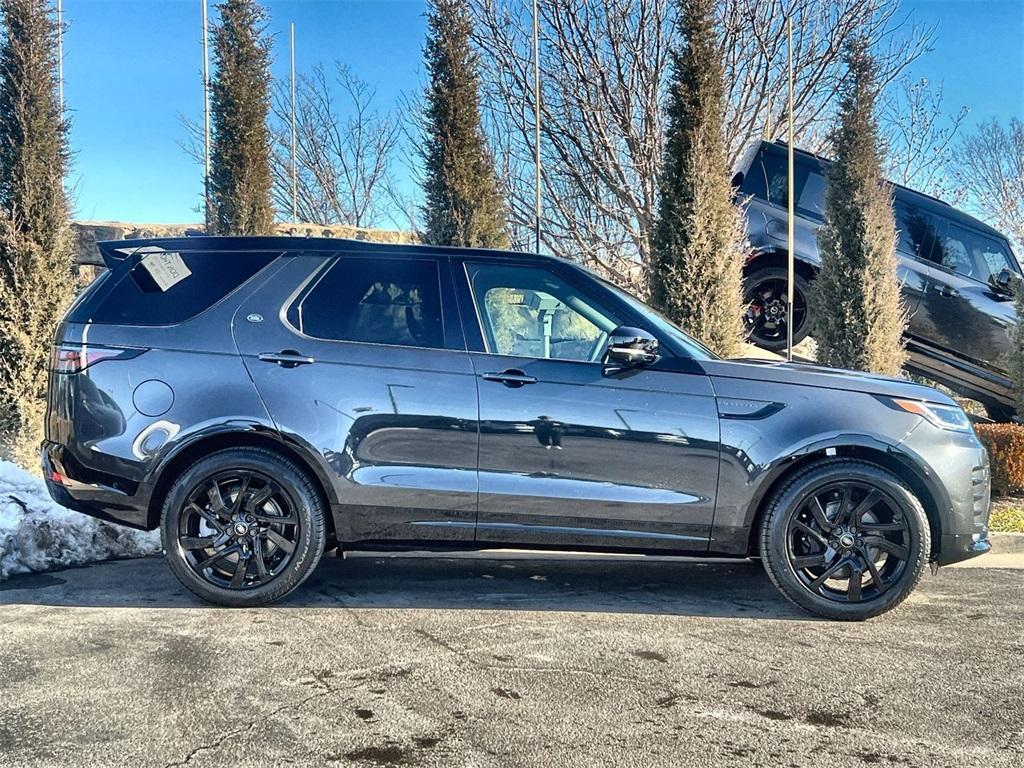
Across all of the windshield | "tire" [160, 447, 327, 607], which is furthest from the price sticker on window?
the windshield

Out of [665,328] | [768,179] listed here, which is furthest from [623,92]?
[665,328]

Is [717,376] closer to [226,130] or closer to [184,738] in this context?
[184,738]

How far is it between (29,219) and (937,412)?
8.49 metres

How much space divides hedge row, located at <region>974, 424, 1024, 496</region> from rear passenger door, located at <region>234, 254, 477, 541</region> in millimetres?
5795

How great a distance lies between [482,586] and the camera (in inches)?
185

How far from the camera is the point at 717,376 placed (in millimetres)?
4152

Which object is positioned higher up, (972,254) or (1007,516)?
(972,254)

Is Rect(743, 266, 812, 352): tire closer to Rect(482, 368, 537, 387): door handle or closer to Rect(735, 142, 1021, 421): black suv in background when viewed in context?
Rect(735, 142, 1021, 421): black suv in background

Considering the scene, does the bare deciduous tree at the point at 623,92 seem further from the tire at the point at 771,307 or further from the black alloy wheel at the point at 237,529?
the black alloy wheel at the point at 237,529

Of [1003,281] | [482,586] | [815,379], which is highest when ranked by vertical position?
[1003,281]

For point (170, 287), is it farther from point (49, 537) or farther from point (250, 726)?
point (250, 726)

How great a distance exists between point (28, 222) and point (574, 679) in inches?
310

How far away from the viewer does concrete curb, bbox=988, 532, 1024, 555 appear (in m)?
5.88

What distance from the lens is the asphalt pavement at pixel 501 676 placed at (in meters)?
2.73
